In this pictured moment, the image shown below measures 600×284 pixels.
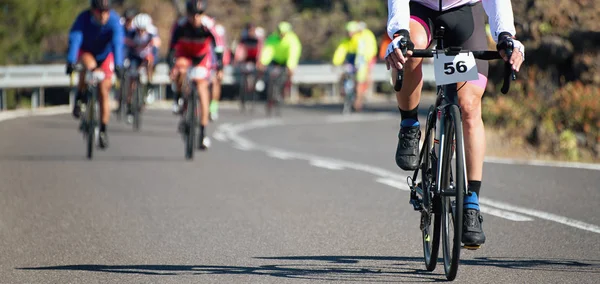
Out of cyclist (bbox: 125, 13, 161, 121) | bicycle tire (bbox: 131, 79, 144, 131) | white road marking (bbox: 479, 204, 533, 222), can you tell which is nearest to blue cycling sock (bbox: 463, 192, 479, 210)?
white road marking (bbox: 479, 204, 533, 222)

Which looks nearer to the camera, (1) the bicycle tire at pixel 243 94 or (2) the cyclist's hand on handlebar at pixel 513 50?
(2) the cyclist's hand on handlebar at pixel 513 50

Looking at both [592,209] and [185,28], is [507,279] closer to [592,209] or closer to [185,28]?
[592,209]

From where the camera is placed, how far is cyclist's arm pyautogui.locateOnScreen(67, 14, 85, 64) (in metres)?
14.8

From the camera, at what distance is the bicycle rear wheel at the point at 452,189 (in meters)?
5.91

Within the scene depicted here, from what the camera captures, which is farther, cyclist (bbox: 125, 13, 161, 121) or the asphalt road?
cyclist (bbox: 125, 13, 161, 121)

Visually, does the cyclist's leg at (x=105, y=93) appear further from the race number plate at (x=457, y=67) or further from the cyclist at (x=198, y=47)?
the race number plate at (x=457, y=67)

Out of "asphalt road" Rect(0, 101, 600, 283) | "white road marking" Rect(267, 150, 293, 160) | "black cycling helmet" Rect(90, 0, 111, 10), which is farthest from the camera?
"white road marking" Rect(267, 150, 293, 160)

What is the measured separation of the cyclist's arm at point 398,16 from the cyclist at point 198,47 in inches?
361

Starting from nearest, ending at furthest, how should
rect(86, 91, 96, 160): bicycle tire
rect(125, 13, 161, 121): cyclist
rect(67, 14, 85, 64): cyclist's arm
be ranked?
rect(67, 14, 85, 64): cyclist's arm
rect(86, 91, 96, 160): bicycle tire
rect(125, 13, 161, 121): cyclist

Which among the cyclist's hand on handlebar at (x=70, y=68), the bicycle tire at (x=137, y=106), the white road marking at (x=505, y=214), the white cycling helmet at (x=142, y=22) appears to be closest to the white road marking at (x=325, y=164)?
the cyclist's hand on handlebar at (x=70, y=68)

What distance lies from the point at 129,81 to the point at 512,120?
7093mm

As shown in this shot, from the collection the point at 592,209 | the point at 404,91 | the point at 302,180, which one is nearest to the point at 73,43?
the point at 302,180

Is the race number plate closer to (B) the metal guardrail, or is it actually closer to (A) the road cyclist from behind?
(B) the metal guardrail

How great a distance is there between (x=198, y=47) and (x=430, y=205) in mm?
9616
